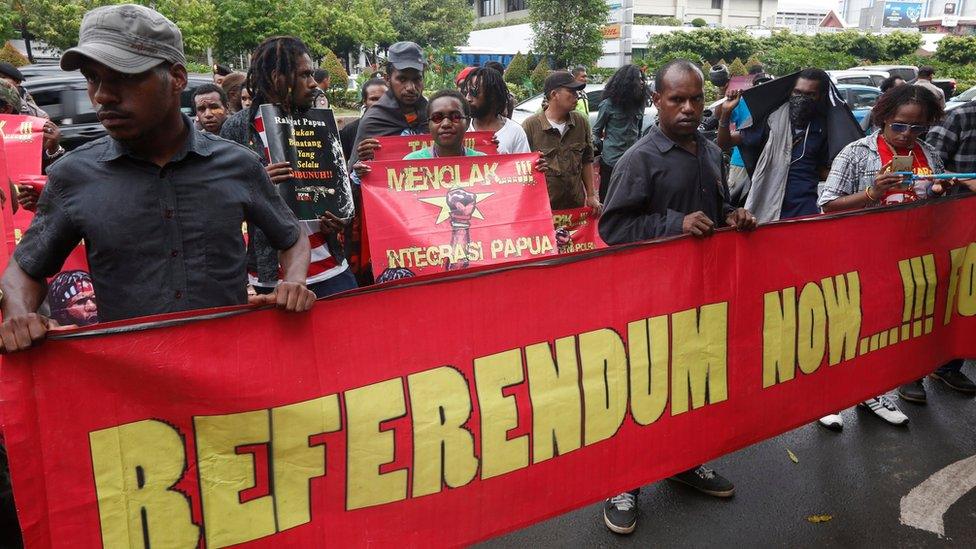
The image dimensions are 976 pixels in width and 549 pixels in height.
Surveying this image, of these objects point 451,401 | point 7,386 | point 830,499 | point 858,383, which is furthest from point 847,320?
point 7,386

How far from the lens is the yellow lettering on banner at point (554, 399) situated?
2480 millimetres

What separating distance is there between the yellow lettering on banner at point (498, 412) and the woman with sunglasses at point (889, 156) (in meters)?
2.49

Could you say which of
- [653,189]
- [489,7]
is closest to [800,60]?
[653,189]

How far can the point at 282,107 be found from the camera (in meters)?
3.24

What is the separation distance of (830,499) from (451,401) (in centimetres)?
Answer: 216

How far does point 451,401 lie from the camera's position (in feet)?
7.57

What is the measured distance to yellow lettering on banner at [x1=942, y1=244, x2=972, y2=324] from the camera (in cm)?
384

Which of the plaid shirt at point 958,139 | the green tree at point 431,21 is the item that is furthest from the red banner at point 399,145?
the green tree at point 431,21

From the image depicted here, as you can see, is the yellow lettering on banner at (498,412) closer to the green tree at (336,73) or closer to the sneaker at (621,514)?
the sneaker at (621,514)

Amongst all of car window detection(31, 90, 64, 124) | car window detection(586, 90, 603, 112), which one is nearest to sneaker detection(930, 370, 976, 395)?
car window detection(586, 90, 603, 112)

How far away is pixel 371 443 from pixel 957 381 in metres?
4.12

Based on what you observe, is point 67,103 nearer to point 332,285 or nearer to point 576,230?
point 576,230

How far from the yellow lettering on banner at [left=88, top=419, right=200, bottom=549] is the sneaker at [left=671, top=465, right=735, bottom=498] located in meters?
2.32

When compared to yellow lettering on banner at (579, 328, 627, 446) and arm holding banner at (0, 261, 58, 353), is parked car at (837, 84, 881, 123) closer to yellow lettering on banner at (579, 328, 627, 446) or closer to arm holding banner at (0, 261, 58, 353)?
yellow lettering on banner at (579, 328, 627, 446)
